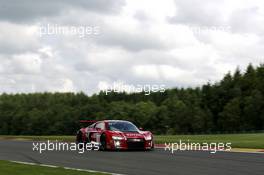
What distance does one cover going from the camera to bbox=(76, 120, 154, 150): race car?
65.0 ft

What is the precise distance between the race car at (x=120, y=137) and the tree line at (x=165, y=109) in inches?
2652

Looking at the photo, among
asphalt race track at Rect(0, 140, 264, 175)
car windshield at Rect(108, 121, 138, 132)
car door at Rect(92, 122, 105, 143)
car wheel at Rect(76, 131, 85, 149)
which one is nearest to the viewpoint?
asphalt race track at Rect(0, 140, 264, 175)

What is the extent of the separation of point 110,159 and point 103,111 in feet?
359

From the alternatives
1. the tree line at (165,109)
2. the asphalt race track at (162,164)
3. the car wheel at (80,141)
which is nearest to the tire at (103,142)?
the car wheel at (80,141)

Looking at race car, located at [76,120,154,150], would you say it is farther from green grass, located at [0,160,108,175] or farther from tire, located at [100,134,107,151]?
green grass, located at [0,160,108,175]

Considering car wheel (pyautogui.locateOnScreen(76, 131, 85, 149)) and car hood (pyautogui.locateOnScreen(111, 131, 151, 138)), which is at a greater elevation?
car hood (pyautogui.locateOnScreen(111, 131, 151, 138))

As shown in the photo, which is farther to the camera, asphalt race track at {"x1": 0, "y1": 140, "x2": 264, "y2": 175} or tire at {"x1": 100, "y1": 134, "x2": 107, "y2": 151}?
tire at {"x1": 100, "y1": 134, "x2": 107, "y2": 151}

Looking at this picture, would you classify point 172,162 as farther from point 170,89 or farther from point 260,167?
point 170,89

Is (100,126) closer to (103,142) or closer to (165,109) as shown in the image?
(103,142)

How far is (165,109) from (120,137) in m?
97.7

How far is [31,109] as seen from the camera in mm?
151125

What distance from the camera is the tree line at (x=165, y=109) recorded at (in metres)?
95.0

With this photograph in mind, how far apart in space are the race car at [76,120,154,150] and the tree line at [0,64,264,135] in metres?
67.4

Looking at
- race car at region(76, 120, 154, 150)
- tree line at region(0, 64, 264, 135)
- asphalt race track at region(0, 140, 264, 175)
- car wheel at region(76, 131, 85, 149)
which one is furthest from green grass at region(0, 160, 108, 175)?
tree line at region(0, 64, 264, 135)
